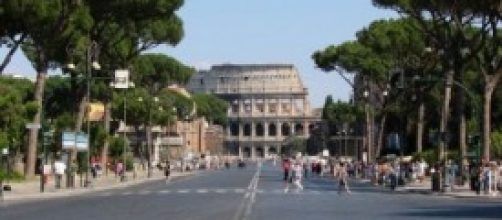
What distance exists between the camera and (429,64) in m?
81.6

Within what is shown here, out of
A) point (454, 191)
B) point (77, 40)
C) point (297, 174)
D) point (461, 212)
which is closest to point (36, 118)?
point (77, 40)

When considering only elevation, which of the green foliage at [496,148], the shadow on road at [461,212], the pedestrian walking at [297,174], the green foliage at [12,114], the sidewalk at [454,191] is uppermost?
the green foliage at [12,114]

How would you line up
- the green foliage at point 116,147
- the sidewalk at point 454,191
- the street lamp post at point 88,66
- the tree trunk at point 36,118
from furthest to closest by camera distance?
the green foliage at point 116,147
the tree trunk at point 36,118
the street lamp post at point 88,66
the sidewalk at point 454,191

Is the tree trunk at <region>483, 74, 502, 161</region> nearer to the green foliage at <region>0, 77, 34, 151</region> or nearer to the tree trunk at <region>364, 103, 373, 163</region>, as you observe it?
the green foliage at <region>0, 77, 34, 151</region>

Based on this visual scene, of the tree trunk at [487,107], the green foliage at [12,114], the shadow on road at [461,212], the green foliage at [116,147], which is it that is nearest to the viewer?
the shadow on road at [461,212]

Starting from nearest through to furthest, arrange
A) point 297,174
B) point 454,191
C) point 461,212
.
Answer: point 461,212 → point 454,191 → point 297,174

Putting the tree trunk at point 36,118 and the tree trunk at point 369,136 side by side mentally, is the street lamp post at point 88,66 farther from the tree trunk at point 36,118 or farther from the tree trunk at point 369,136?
the tree trunk at point 369,136

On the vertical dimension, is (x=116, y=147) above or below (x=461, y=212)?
above

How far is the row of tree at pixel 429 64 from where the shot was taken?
58594 mm

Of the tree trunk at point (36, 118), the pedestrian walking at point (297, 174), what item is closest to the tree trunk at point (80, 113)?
the tree trunk at point (36, 118)

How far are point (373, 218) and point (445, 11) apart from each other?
3005cm

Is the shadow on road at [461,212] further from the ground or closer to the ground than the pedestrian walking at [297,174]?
closer to the ground

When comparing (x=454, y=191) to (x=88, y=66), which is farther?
(x=88, y=66)

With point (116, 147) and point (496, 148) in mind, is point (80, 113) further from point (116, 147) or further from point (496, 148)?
point (116, 147)
